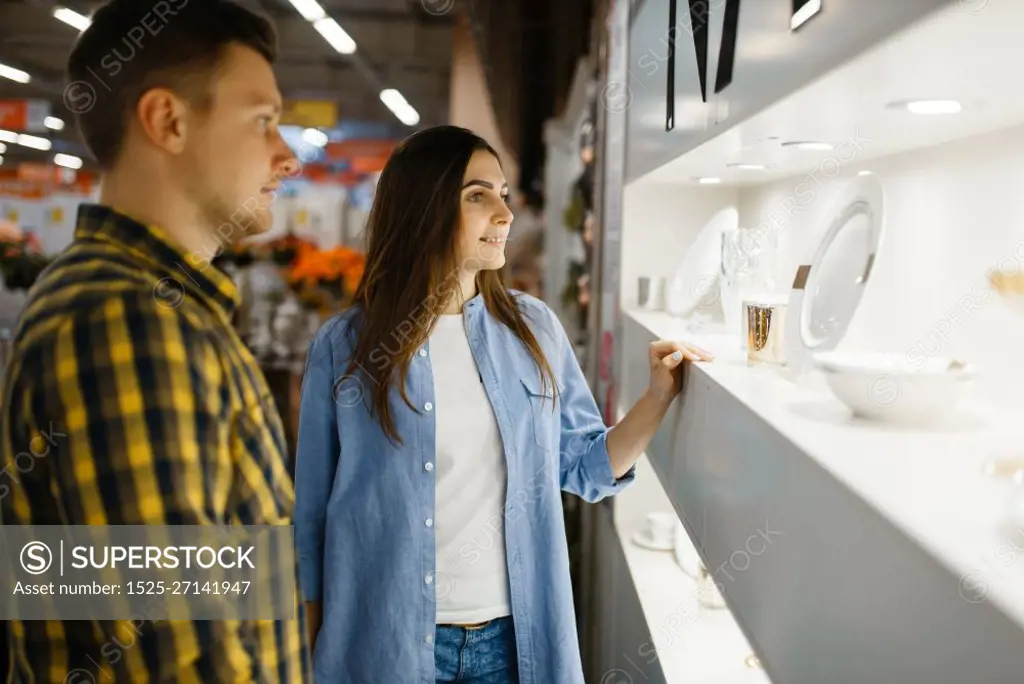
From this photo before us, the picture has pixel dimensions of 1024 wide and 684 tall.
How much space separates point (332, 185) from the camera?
347 cm

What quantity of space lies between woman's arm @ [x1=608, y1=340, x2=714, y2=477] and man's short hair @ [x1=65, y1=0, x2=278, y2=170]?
28.9 inches

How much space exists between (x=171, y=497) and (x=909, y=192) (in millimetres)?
1042

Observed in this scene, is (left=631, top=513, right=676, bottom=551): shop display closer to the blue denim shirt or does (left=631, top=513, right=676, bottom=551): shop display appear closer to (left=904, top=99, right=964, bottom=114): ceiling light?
the blue denim shirt

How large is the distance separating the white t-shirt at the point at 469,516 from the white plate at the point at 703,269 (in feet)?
1.80

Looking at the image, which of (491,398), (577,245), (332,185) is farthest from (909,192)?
(577,245)

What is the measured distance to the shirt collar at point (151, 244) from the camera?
3.10ft

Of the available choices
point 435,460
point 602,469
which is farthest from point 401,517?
point 602,469

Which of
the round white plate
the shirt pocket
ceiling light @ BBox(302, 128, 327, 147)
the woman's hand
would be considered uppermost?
ceiling light @ BBox(302, 128, 327, 147)

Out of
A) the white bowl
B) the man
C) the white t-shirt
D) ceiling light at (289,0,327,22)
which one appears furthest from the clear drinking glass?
ceiling light at (289,0,327,22)

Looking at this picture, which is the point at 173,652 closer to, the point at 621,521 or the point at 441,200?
the point at 441,200

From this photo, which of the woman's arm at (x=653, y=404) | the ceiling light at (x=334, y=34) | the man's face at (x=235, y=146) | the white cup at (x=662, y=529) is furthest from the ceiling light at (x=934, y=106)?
the ceiling light at (x=334, y=34)

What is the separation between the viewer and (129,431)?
0.86 meters

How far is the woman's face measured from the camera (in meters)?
1.34

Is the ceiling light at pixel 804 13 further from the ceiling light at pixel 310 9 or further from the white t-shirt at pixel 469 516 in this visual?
the ceiling light at pixel 310 9
